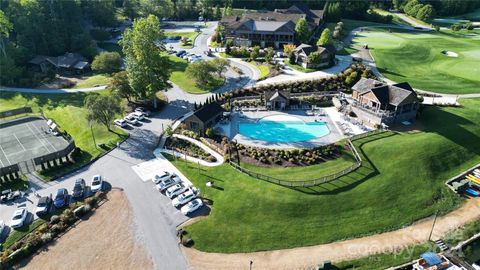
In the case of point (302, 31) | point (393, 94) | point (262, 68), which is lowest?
point (262, 68)

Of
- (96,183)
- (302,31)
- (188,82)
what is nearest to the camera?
(96,183)

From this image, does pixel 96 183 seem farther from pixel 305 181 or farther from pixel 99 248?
pixel 305 181

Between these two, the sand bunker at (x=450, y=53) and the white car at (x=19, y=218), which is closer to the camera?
the white car at (x=19, y=218)

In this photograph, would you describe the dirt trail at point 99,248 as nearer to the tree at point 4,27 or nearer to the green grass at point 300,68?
the green grass at point 300,68

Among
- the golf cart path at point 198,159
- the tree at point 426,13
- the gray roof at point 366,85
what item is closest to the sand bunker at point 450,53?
the gray roof at point 366,85

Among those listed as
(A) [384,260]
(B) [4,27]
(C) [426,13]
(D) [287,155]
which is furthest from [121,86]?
(C) [426,13]

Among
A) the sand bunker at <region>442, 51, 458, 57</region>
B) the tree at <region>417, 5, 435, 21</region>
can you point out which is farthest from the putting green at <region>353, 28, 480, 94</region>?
the tree at <region>417, 5, 435, 21</region>

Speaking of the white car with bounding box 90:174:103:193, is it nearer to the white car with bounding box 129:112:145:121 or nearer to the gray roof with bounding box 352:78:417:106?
the white car with bounding box 129:112:145:121
